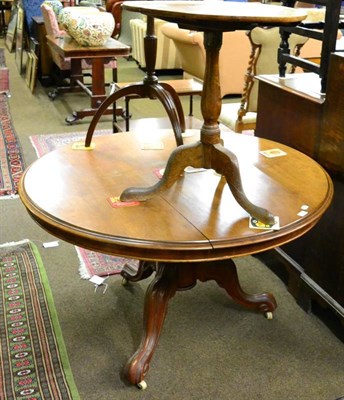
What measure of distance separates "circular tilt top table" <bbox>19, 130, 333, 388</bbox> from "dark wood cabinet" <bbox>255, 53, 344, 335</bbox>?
126 millimetres

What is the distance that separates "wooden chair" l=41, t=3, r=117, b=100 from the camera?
460cm

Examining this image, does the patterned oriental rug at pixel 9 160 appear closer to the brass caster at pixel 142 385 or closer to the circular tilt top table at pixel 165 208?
the circular tilt top table at pixel 165 208

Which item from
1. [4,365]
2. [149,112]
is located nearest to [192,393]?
[4,365]

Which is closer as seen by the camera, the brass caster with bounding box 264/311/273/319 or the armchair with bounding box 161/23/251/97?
the brass caster with bounding box 264/311/273/319

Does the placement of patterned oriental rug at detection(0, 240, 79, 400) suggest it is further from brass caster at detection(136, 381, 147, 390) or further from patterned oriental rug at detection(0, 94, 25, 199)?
patterned oriental rug at detection(0, 94, 25, 199)

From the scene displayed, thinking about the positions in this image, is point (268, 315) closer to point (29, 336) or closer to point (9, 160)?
point (29, 336)

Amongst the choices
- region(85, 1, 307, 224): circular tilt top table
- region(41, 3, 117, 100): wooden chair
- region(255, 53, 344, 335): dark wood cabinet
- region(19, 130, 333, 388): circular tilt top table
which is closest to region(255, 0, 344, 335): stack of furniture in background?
region(255, 53, 344, 335): dark wood cabinet

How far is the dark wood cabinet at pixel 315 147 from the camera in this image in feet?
5.39

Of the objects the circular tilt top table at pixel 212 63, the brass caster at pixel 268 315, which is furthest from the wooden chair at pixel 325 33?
the brass caster at pixel 268 315

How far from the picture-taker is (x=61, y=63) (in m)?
4.68

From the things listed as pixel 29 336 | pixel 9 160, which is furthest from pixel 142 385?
pixel 9 160

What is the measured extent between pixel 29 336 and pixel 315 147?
119 centimetres

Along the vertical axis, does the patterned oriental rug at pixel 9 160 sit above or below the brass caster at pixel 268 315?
above

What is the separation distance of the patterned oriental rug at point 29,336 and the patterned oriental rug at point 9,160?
0.77 metres
